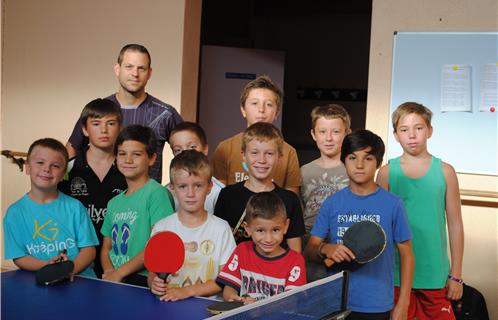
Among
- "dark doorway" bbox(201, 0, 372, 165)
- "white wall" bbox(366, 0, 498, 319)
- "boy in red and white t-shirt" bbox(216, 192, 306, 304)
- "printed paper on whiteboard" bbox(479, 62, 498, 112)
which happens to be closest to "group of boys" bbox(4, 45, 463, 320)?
"boy in red and white t-shirt" bbox(216, 192, 306, 304)

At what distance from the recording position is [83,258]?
3.13m

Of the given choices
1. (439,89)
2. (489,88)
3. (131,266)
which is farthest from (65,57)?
(489,88)

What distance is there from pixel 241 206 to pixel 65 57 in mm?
3917

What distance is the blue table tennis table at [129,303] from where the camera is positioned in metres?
2.09

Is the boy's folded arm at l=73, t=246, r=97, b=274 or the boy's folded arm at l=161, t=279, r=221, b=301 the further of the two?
the boy's folded arm at l=73, t=246, r=97, b=274

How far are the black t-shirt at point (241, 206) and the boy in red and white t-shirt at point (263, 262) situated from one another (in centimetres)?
26

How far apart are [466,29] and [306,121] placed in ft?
20.8

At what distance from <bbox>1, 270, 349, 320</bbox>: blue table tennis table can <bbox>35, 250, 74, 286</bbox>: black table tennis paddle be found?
30 millimetres

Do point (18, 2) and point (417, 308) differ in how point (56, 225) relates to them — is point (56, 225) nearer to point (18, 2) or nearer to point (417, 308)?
point (417, 308)

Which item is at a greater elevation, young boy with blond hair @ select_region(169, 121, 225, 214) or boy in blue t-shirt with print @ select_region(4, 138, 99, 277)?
young boy with blond hair @ select_region(169, 121, 225, 214)

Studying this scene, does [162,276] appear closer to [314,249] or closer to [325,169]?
[314,249]

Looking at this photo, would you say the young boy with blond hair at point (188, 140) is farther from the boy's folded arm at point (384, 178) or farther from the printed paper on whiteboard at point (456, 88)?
the printed paper on whiteboard at point (456, 88)

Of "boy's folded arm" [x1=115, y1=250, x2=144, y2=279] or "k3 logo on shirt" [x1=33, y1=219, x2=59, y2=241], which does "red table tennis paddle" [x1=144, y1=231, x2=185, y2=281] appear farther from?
"k3 logo on shirt" [x1=33, y1=219, x2=59, y2=241]

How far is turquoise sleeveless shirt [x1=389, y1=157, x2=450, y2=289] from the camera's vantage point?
3533mm
